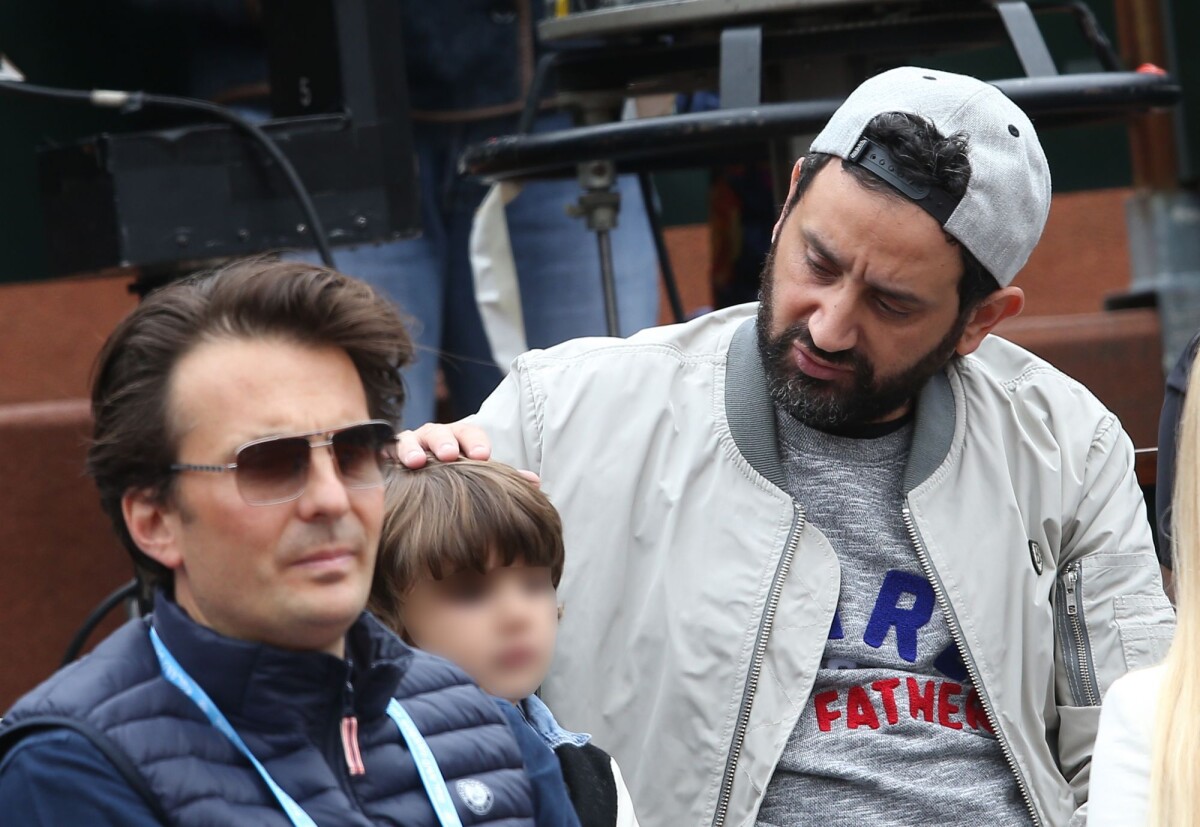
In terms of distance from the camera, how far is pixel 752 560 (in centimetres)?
239

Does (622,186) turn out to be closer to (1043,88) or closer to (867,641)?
(1043,88)

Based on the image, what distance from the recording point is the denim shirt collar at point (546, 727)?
6.72ft

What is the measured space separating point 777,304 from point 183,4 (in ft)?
5.23

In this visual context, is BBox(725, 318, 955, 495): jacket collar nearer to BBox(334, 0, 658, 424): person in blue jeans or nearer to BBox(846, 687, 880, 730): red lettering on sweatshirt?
BBox(846, 687, 880, 730): red lettering on sweatshirt

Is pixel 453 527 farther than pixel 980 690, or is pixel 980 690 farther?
pixel 980 690

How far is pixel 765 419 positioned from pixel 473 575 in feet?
1.73

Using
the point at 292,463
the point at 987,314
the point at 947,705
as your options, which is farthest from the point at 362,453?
the point at 987,314

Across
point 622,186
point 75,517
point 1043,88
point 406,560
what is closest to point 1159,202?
point 622,186

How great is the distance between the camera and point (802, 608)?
93.1 inches

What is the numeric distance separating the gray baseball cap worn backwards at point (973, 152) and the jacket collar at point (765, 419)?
0.21 m

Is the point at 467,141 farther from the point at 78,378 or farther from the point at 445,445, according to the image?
the point at 78,378

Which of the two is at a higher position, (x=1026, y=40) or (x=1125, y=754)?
(x=1026, y=40)

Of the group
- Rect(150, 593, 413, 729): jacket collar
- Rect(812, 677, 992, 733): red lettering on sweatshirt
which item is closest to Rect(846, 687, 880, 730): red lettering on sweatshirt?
Rect(812, 677, 992, 733): red lettering on sweatshirt

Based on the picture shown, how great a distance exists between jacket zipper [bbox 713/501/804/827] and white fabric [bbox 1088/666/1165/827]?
523 mm
